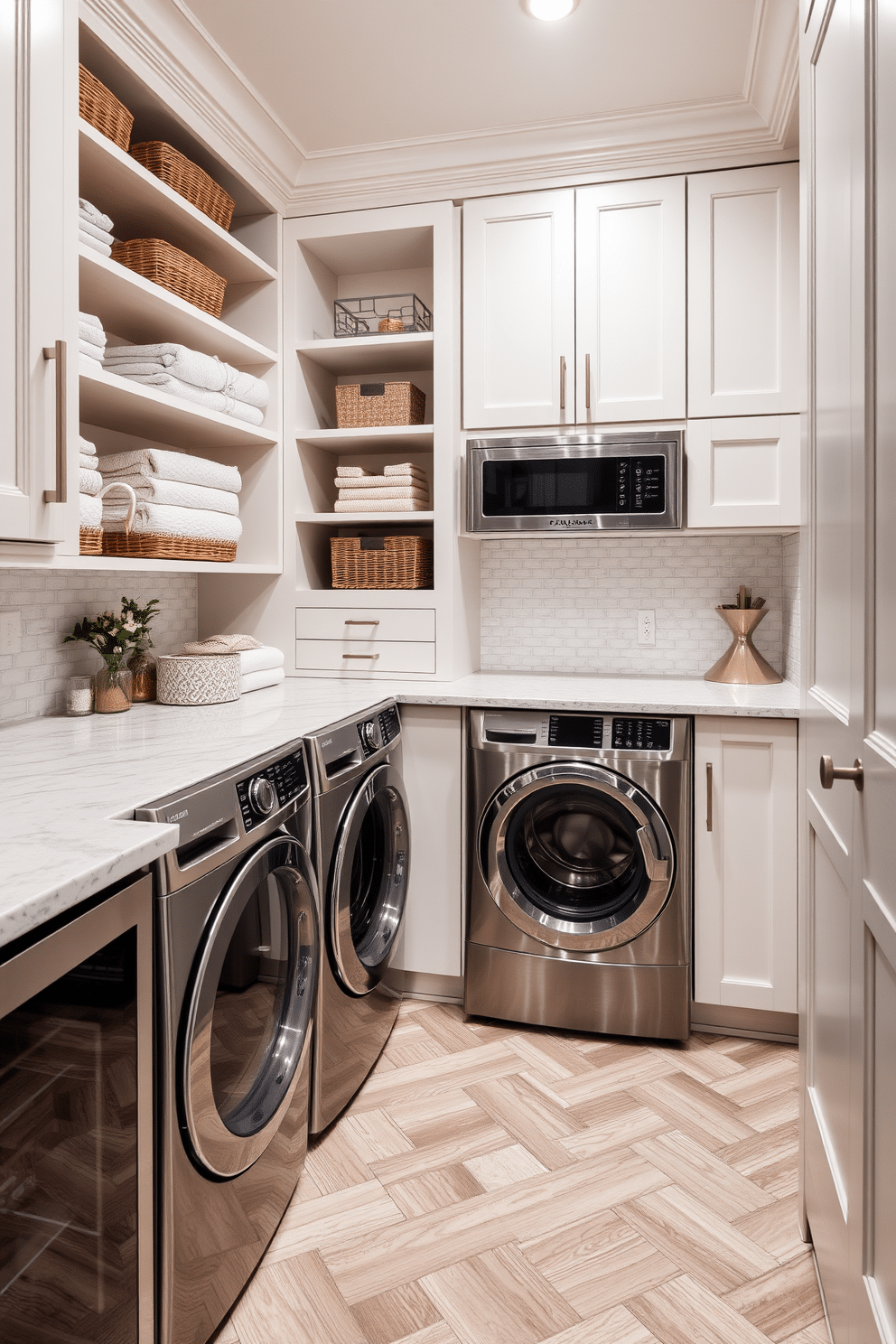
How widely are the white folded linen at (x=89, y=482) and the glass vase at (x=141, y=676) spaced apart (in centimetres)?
56

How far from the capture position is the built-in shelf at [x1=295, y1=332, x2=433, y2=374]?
2773 mm

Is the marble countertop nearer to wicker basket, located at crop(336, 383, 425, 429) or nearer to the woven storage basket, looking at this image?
the woven storage basket

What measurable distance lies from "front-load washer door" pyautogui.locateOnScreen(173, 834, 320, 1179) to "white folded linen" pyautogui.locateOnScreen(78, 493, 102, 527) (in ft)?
2.69

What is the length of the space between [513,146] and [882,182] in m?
1.98

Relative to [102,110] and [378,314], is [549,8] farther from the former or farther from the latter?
[378,314]

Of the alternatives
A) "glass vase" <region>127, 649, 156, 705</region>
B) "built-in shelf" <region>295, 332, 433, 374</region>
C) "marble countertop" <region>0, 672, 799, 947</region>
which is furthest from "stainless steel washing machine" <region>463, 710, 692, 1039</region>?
"built-in shelf" <region>295, 332, 433, 374</region>

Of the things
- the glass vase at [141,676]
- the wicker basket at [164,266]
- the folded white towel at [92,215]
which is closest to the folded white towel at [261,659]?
the glass vase at [141,676]

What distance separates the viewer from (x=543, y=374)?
2684 millimetres

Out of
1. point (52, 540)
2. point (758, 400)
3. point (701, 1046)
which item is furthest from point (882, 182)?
point (701, 1046)

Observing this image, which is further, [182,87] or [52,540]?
[182,87]

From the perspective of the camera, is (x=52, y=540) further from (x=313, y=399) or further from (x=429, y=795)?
(x=313, y=399)

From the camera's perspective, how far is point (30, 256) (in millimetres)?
1474

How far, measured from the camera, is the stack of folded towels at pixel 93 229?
1854mm

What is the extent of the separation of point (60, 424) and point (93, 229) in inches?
24.8
